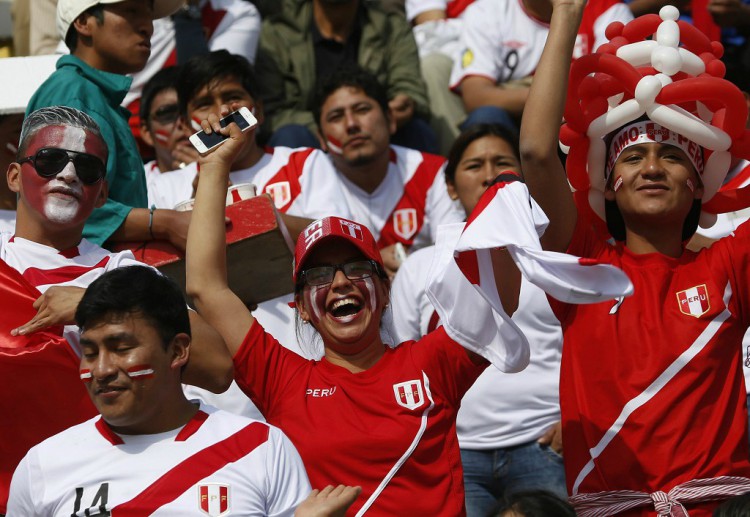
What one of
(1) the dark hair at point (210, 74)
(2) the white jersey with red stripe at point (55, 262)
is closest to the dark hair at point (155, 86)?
(1) the dark hair at point (210, 74)

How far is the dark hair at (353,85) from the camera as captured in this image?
7078 millimetres

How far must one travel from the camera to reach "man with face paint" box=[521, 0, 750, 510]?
12.9 ft

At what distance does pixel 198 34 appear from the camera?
7.79m

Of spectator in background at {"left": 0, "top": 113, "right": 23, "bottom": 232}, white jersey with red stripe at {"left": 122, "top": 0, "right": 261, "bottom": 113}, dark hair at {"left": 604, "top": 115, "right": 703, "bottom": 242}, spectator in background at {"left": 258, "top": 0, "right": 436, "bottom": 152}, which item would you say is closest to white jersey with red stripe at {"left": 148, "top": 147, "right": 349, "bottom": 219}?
spectator in background at {"left": 0, "top": 113, "right": 23, "bottom": 232}

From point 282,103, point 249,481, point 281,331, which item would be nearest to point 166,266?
point 281,331

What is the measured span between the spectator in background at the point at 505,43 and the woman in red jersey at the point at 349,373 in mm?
3531

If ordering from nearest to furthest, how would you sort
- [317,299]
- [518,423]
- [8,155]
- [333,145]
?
[317,299], [8,155], [518,423], [333,145]

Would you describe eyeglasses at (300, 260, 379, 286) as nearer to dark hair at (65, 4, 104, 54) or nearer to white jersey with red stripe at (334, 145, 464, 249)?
dark hair at (65, 4, 104, 54)

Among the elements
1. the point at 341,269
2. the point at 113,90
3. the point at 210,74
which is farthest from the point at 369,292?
the point at 210,74

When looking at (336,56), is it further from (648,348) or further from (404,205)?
(648,348)

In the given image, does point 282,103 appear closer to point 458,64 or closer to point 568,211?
point 458,64

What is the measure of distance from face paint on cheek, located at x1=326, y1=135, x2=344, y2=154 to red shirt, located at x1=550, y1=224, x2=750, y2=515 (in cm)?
299

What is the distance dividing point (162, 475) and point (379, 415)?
784 mm

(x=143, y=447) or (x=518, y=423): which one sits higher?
(x=143, y=447)
